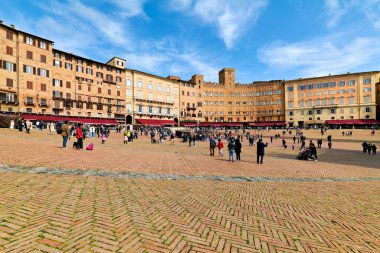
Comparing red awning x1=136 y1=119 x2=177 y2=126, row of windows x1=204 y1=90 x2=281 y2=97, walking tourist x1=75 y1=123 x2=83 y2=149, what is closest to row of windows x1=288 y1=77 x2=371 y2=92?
row of windows x1=204 y1=90 x2=281 y2=97

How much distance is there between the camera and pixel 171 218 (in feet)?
12.9

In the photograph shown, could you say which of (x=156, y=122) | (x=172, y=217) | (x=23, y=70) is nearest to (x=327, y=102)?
(x=156, y=122)

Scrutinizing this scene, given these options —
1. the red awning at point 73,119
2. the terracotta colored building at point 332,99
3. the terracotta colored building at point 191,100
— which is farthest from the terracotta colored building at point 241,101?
the red awning at point 73,119

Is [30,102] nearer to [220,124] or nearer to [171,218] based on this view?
[171,218]

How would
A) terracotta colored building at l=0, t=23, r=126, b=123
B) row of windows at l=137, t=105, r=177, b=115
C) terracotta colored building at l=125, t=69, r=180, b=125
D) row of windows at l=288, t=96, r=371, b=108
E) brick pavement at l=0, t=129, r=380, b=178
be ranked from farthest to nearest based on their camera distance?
row of windows at l=288, t=96, r=371, b=108, row of windows at l=137, t=105, r=177, b=115, terracotta colored building at l=125, t=69, r=180, b=125, terracotta colored building at l=0, t=23, r=126, b=123, brick pavement at l=0, t=129, r=380, b=178

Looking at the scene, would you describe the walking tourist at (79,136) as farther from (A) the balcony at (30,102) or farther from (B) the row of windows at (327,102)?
(B) the row of windows at (327,102)

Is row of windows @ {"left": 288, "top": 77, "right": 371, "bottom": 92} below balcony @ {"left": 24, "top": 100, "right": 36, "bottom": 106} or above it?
above

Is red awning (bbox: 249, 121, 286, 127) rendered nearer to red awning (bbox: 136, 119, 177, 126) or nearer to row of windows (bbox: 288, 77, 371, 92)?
row of windows (bbox: 288, 77, 371, 92)

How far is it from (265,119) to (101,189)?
71.1m

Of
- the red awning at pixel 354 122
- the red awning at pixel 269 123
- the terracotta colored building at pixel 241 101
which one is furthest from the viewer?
the terracotta colored building at pixel 241 101

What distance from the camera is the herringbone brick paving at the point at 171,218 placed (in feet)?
9.78

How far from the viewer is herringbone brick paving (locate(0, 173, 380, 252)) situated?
2.98 meters

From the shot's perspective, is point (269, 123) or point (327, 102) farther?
point (269, 123)

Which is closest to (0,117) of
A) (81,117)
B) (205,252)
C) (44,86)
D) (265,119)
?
(44,86)
